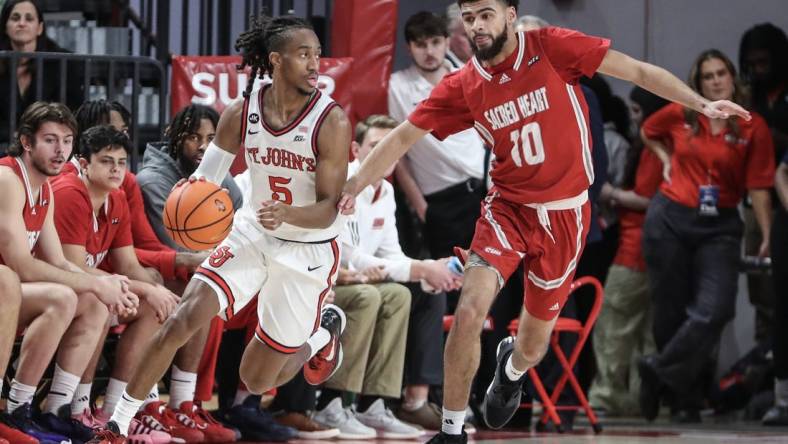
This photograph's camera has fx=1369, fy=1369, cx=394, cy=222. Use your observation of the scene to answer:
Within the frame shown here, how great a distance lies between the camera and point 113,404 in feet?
19.9

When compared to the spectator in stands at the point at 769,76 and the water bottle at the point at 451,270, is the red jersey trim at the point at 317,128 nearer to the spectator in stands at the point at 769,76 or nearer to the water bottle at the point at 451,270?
the water bottle at the point at 451,270

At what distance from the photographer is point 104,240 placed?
6219 mm

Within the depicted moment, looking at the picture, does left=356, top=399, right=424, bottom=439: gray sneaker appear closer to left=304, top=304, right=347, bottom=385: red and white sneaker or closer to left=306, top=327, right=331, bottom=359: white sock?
left=304, top=304, right=347, bottom=385: red and white sneaker

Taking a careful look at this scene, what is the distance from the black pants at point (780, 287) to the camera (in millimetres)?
7672

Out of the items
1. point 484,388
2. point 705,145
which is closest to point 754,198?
point 705,145

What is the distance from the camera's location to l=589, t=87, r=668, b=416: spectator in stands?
8258 millimetres

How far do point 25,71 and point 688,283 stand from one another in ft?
12.6

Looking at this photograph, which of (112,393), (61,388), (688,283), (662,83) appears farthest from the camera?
(688,283)

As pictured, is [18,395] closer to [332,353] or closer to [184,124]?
[332,353]

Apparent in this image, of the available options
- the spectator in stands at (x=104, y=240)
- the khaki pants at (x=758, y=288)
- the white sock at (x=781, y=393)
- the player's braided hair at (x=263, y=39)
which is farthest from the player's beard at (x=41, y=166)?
the khaki pants at (x=758, y=288)

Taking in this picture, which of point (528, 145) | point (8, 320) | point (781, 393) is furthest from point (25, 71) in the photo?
point (781, 393)

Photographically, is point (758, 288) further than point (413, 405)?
Yes

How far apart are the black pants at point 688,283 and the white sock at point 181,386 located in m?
2.84

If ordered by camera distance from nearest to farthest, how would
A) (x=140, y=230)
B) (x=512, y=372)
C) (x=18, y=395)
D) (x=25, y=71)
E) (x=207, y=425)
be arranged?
(x=18, y=395)
(x=512, y=372)
(x=207, y=425)
(x=140, y=230)
(x=25, y=71)
